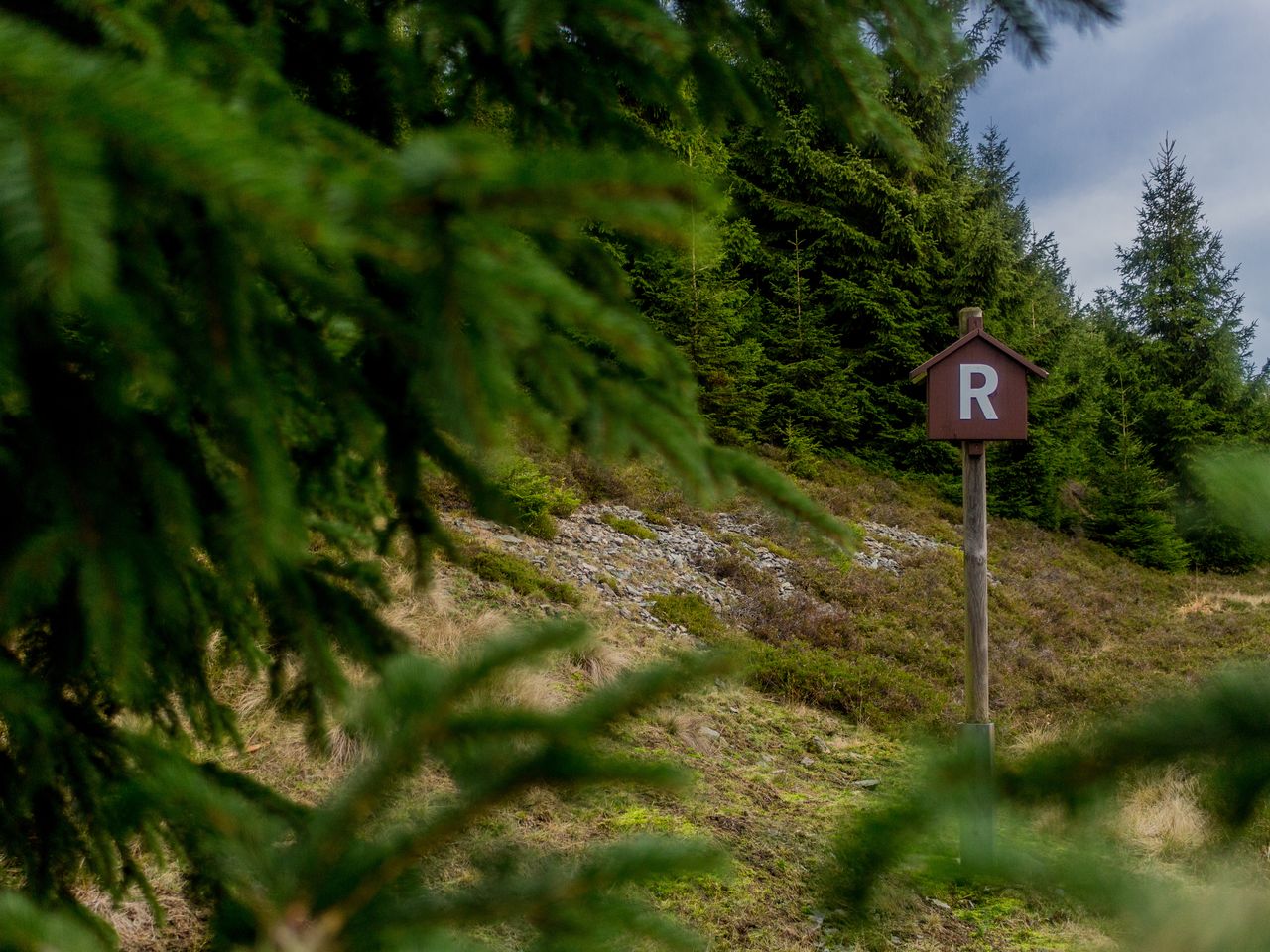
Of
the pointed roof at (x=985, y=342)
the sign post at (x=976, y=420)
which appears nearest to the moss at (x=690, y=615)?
the sign post at (x=976, y=420)

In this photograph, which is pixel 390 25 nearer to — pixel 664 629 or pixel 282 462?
pixel 282 462

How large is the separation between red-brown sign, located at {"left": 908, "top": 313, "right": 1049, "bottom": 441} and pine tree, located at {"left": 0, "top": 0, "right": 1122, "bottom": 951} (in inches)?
157

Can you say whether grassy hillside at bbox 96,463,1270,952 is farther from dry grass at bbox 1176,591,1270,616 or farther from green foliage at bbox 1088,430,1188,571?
green foliage at bbox 1088,430,1188,571

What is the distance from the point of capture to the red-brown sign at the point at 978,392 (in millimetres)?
5250

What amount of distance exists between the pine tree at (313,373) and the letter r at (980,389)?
402 centimetres

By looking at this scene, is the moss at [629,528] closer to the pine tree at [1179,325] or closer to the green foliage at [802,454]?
the green foliage at [802,454]

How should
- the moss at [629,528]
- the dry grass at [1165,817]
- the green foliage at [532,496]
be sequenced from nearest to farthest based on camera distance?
the dry grass at [1165,817]
the green foliage at [532,496]
the moss at [629,528]

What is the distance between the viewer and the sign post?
479 centimetres

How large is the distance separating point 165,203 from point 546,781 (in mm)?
610

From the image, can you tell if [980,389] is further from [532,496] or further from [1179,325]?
[1179,325]

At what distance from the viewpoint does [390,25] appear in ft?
5.06

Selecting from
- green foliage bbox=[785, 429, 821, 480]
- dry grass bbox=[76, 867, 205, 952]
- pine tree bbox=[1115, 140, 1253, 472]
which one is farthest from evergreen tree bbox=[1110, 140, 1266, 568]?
dry grass bbox=[76, 867, 205, 952]

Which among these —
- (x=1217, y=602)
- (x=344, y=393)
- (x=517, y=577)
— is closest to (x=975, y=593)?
(x=517, y=577)

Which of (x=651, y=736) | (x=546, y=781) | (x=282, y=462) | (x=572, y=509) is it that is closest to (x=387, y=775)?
(x=546, y=781)
